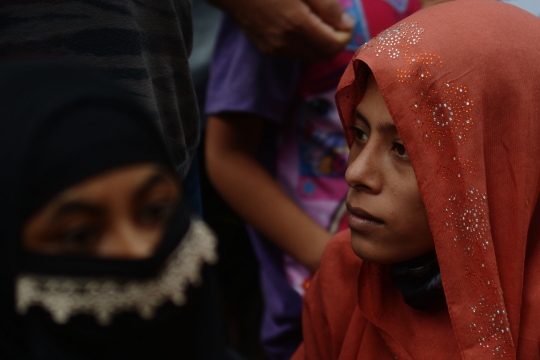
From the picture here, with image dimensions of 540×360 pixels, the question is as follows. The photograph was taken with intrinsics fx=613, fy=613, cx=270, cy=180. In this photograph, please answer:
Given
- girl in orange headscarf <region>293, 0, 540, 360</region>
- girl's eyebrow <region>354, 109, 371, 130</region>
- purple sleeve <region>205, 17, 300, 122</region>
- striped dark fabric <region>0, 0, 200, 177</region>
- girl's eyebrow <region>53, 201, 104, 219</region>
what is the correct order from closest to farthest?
girl's eyebrow <region>53, 201, 104, 219</region>, striped dark fabric <region>0, 0, 200, 177</region>, girl in orange headscarf <region>293, 0, 540, 360</region>, girl's eyebrow <region>354, 109, 371, 130</region>, purple sleeve <region>205, 17, 300, 122</region>

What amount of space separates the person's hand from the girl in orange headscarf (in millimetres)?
279

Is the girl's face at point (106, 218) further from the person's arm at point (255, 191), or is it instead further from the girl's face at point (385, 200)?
the person's arm at point (255, 191)

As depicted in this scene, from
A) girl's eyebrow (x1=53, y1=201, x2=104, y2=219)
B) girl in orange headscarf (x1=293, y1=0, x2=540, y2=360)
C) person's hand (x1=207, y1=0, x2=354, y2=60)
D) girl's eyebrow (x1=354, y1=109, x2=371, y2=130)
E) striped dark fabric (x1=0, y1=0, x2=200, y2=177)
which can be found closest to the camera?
girl's eyebrow (x1=53, y1=201, x2=104, y2=219)

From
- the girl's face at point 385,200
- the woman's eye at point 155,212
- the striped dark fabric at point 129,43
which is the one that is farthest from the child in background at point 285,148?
the woman's eye at point 155,212

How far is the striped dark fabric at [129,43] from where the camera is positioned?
1.13 meters

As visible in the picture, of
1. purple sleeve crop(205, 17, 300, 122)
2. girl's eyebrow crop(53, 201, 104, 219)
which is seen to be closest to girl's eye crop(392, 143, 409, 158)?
purple sleeve crop(205, 17, 300, 122)

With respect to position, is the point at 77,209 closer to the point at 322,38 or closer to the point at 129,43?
the point at 129,43

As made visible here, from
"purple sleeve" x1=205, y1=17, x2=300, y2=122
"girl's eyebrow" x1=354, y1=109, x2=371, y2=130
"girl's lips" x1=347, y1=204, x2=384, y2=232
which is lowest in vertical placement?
"purple sleeve" x1=205, y1=17, x2=300, y2=122

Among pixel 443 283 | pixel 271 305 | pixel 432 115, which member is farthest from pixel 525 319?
pixel 271 305

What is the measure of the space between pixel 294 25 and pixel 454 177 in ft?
2.07

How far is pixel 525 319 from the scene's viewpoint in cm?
131

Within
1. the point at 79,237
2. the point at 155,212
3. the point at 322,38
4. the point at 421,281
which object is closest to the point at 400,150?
the point at 421,281

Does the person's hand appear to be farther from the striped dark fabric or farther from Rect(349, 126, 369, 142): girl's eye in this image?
Rect(349, 126, 369, 142): girl's eye

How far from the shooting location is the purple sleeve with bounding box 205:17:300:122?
1.79 metres
